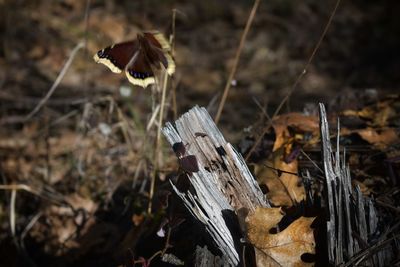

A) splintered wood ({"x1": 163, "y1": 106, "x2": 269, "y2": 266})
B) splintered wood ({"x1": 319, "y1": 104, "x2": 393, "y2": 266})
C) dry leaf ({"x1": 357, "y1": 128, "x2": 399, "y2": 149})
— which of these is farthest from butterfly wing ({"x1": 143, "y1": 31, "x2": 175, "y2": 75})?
dry leaf ({"x1": 357, "y1": 128, "x2": 399, "y2": 149})

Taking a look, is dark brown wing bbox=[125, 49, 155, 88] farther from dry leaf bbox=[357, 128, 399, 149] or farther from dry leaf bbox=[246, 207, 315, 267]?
dry leaf bbox=[357, 128, 399, 149]

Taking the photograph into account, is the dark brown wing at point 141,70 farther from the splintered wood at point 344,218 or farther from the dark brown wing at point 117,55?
the splintered wood at point 344,218

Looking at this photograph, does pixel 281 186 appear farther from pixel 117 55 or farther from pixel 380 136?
pixel 117 55

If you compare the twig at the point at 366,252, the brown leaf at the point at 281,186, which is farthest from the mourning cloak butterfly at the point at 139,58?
the twig at the point at 366,252

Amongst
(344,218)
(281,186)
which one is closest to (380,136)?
(281,186)

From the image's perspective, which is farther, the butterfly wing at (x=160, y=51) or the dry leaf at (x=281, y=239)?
the butterfly wing at (x=160, y=51)
